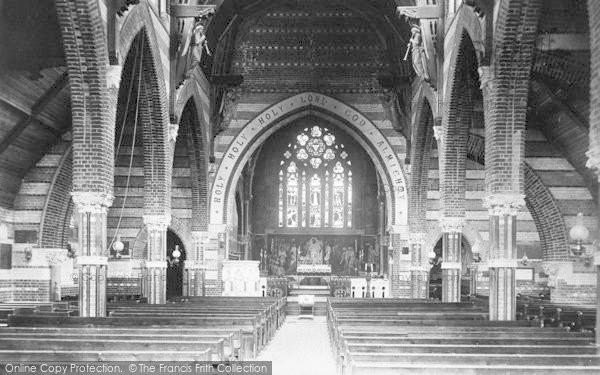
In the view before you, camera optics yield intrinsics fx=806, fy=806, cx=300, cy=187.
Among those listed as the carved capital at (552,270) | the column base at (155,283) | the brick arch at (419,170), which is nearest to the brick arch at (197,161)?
the column base at (155,283)

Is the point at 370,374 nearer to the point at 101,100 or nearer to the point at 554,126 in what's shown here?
the point at 101,100

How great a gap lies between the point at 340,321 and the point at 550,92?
11435mm

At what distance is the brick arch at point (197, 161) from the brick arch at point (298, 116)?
2.80 ft

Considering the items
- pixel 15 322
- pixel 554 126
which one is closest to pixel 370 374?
pixel 15 322

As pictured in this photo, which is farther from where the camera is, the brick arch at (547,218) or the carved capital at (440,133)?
the brick arch at (547,218)

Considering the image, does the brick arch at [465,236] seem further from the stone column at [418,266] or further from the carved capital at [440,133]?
the carved capital at [440,133]

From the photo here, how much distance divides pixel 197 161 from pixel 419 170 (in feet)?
28.5

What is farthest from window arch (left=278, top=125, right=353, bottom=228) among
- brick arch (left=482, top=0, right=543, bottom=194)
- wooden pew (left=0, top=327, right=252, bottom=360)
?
wooden pew (left=0, top=327, right=252, bottom=360)

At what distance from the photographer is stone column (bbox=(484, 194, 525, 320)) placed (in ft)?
57.2

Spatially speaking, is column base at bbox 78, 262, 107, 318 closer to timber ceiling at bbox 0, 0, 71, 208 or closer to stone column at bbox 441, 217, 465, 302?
timber ceiling at bbox 0, 0, 71, 208

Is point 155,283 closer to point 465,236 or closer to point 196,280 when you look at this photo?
point 196,280

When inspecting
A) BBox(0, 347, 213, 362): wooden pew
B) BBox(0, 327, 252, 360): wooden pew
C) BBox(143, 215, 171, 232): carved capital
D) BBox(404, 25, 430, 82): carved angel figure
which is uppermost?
BBox(404, 25, 430, 82): carved angel figure

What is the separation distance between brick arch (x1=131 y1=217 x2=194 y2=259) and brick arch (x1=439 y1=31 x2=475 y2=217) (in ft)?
41.0

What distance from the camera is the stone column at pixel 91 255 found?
670 inches
